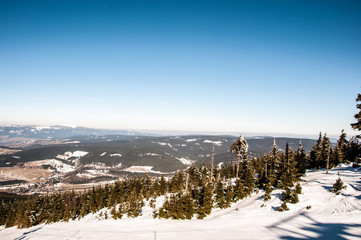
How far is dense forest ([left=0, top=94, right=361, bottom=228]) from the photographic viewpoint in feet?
107

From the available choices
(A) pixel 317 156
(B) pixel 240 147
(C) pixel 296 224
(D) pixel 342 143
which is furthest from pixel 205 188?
(D) pixel 342 143

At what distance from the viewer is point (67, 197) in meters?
83.8

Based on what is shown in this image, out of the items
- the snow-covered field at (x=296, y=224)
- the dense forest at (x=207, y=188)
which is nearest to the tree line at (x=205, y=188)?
the dense forest at (x=207, y=188)

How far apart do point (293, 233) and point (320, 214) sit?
29.4 ft

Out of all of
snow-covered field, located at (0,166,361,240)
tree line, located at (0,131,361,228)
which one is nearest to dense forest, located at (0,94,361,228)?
tree line, located at (0,131,361,228)

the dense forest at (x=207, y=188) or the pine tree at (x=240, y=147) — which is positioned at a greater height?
the pine tree at (x=240, y=147)

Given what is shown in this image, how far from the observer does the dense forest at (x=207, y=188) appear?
3275 cm

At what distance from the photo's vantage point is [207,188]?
33.1 m

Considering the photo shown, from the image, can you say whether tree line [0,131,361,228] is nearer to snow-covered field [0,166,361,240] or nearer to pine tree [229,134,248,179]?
pine tree [229,134,248,179]

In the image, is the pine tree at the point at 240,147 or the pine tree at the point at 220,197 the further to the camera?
the pine tree at the point at 240,147

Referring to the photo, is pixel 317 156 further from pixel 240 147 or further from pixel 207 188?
pixel 207 188

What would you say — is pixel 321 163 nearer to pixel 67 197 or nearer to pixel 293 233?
pixel 293 233

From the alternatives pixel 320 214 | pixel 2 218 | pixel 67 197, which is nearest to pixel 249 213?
pixel 320 214

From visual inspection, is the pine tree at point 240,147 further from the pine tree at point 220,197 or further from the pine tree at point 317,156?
the pine tree at point 317,156
